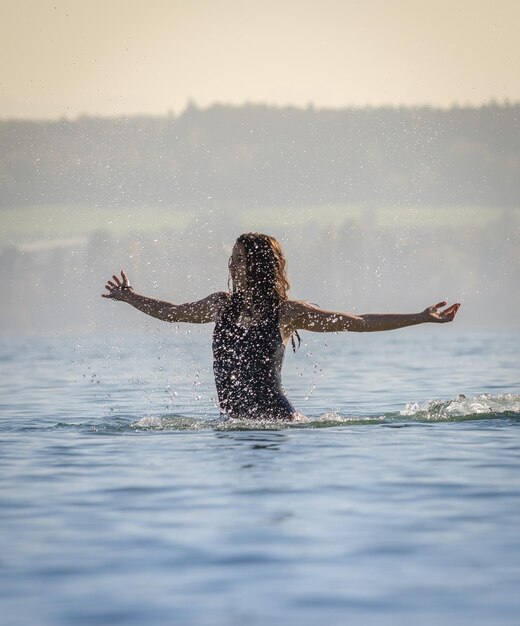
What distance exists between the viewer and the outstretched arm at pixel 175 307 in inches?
502

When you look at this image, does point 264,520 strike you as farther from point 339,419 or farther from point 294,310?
point 339,419

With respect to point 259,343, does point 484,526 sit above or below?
below

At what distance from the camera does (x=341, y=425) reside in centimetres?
1364

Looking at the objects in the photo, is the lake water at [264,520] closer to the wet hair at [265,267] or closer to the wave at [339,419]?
the wave at [339,419]

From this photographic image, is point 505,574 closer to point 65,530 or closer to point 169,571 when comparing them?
point 169,571

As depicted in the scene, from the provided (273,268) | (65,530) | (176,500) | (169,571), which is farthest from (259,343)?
(169,571)

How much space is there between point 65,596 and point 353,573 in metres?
1.47

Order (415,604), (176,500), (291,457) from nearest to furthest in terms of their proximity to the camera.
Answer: (415,604) → (176,500) → (291,457)

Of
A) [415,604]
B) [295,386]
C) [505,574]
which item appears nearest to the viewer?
[415,604]

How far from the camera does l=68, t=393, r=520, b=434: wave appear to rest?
13.0 m

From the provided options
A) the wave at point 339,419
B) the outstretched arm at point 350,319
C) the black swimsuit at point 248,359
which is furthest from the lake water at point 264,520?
the outstretched arm at point 350,319

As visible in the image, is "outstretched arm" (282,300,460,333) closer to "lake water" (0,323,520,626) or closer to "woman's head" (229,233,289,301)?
"woman's head" (229,233,289,301)

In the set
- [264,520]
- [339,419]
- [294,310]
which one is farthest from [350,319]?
[264,520]

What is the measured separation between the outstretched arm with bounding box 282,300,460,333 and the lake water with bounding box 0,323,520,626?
3.35 ft
